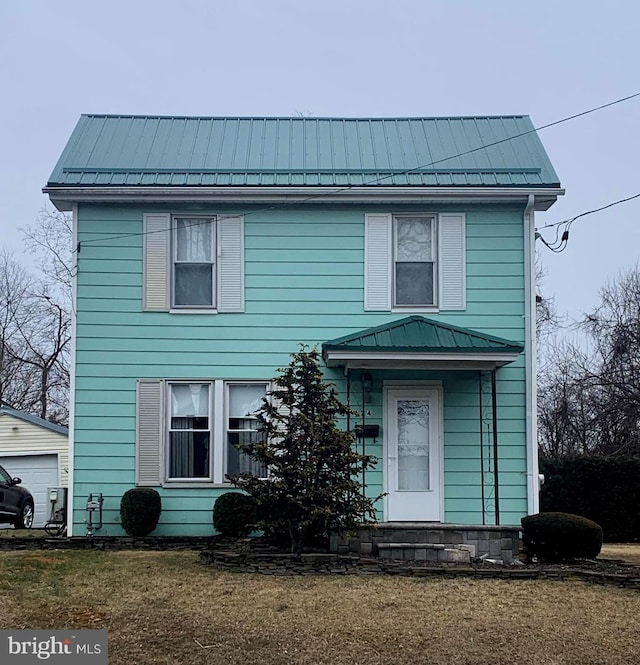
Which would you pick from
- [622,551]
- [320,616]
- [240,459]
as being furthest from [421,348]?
[622,551]

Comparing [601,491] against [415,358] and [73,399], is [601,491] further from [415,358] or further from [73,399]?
[73,399]

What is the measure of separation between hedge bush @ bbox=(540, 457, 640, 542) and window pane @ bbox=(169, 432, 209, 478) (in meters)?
7.67

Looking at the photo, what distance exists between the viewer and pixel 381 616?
836 cm

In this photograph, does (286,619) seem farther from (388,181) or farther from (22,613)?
(388,181)

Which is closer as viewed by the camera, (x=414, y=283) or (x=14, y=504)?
(x=414, y=283)

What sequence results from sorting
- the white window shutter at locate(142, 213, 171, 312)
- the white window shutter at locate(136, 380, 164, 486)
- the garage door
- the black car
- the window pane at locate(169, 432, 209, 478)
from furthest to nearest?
the garage door < the black car < the white window shutter at locate(142, 213, 171, 312) < the window pane at locate(169, 432, 209, 478) < the white window shutter at locate(136, 380, 164, 486)

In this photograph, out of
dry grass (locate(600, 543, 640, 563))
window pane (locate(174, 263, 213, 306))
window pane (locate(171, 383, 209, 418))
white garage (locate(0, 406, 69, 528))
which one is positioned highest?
window pane (locate(174, 263, 213, 306))

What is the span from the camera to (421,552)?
11.5 meters

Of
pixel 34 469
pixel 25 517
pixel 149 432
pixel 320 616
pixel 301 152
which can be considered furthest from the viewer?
pixel 34 469

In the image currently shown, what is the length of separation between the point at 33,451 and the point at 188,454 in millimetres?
11909

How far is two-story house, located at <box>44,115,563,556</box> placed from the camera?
1338 centimetres

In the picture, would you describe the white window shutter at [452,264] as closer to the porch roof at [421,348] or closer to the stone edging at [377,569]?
the porch roof at [421,348]

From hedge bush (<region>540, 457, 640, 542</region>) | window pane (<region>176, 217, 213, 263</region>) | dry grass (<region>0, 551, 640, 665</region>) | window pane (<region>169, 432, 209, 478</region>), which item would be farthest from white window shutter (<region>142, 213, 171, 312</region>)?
hedge bush (<region>540, 457, 640, 542</region>)

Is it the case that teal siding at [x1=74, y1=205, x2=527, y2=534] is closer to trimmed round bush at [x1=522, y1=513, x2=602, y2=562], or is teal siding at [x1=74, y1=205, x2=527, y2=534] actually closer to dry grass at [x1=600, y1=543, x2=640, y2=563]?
dry grass at [x1=600, y1=543, x2=640, y2=563]
